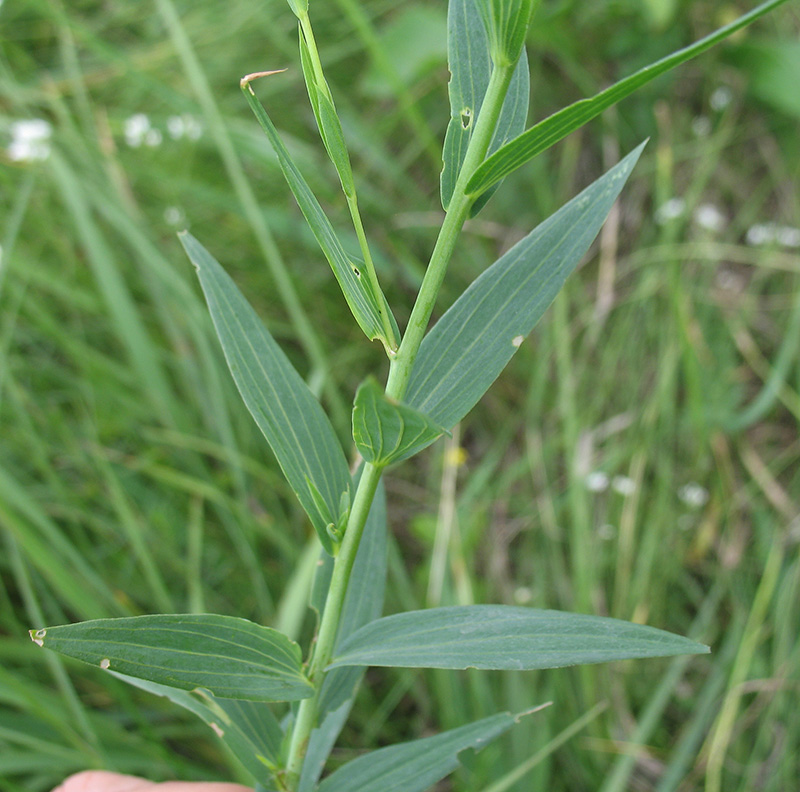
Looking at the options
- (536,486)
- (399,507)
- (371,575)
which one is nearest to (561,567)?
(536,486)

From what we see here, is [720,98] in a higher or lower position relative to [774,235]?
higher

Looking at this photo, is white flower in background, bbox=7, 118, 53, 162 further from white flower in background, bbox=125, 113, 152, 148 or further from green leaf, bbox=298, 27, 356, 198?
green leaf, bbox=298, 27, 356, 198

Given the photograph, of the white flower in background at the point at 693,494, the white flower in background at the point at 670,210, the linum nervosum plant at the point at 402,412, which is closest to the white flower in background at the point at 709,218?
the white flower in background at the point at 670,210

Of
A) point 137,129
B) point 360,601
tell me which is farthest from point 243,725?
point 137,129

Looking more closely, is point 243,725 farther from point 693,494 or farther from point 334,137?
point 693,494

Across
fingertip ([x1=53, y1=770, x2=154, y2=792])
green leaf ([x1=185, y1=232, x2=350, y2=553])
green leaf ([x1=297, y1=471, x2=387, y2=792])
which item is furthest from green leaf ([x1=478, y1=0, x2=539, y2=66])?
fingertip ([x1=53, y1=770, x2=154, y2=792])

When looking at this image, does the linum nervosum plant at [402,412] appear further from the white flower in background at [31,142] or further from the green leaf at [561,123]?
the white flower in background at [31,142]

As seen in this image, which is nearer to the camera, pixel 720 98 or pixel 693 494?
pixel 693 494
